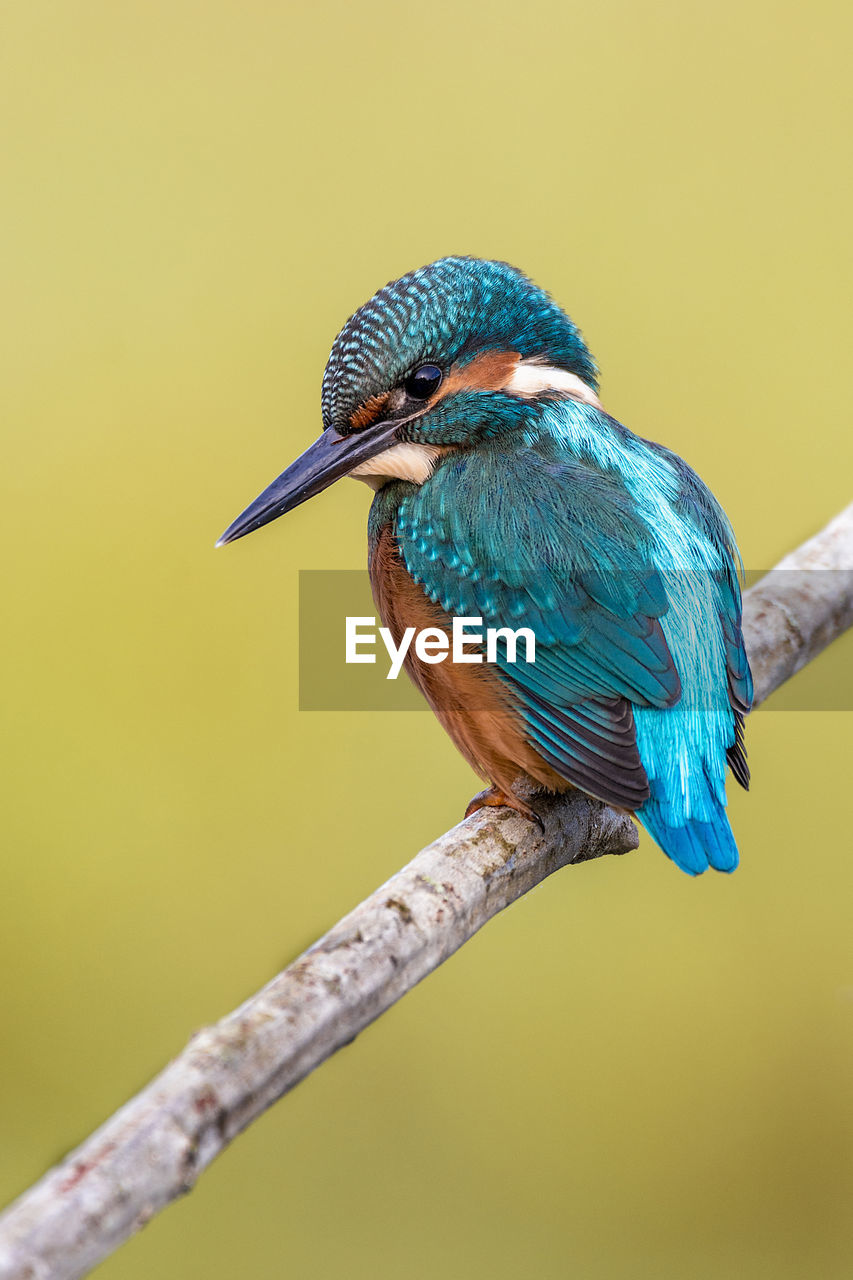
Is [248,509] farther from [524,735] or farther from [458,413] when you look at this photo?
[524,735]

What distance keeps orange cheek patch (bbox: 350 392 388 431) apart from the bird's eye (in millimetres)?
41

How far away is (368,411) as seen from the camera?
164 cm

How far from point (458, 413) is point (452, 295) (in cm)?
16

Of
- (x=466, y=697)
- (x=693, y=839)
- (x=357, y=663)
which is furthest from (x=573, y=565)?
(x=357, y=663)

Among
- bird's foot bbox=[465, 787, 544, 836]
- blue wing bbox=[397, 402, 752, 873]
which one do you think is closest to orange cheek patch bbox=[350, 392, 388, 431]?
blue wing bbox=[397, 402, 752, 873]

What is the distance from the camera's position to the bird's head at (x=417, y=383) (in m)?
1.63

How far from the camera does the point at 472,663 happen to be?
1645mm

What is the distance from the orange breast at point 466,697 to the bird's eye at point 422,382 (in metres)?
0.19

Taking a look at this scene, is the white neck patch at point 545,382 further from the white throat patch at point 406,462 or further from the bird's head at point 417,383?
the white throat patch at point 406,462

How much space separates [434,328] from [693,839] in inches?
29.1

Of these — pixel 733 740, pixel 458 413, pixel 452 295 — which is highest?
pixel 452 295

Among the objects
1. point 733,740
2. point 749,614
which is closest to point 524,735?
point 733,740

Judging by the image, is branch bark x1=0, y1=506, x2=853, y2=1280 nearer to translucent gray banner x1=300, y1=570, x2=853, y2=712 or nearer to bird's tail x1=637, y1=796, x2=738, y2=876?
bird's tail x1=637, y1=796, x2=738, y2=876

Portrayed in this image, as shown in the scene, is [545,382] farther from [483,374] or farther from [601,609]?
[601,609]
